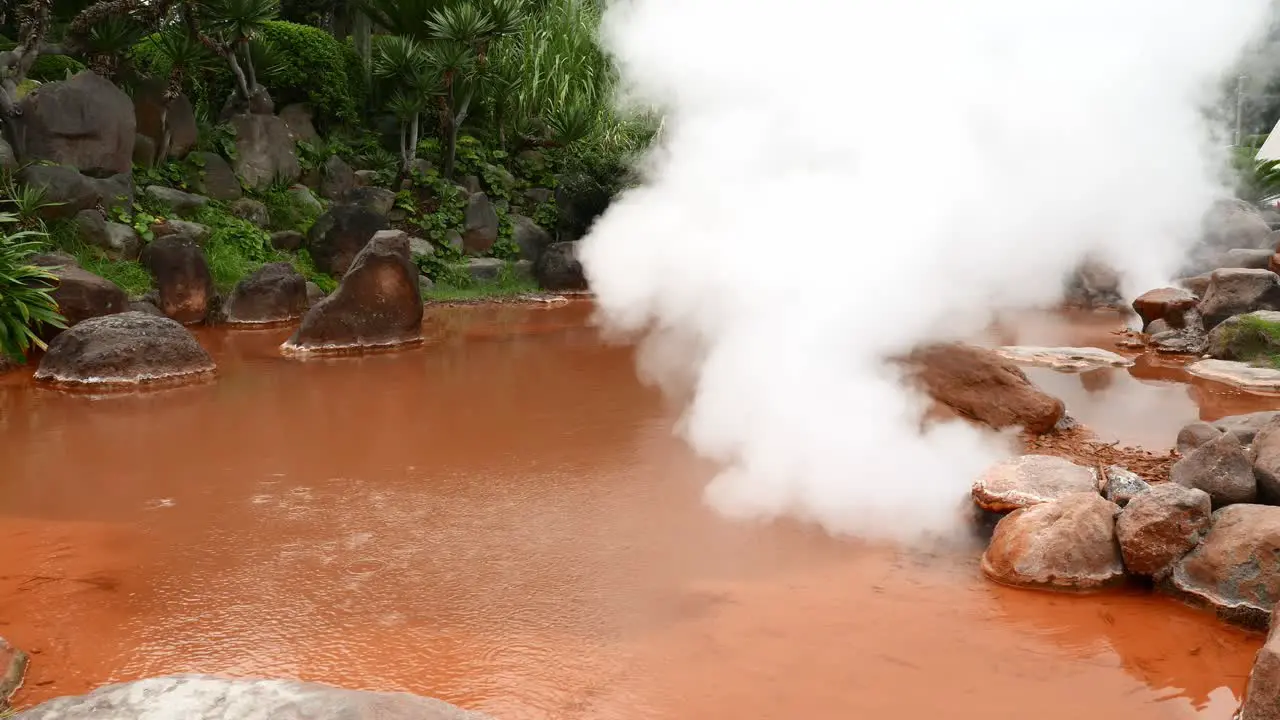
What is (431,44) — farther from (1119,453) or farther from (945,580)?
(945,580)

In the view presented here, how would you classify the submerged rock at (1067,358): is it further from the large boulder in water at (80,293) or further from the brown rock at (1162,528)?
the large boulder in water at (80,293)

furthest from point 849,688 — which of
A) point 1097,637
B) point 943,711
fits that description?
point 1097,637

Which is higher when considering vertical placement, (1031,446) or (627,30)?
(627,30)

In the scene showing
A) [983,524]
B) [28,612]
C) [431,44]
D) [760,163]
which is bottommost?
[28,612]

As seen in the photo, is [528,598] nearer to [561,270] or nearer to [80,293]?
[80,293]

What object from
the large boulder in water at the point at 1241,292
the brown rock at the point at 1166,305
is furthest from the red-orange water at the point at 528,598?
the brown rock at the point at 1166,305

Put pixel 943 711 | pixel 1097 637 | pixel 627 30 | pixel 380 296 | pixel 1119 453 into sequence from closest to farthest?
1. pixel 943 711
2. pixel 1097 637
3. pixel 1119 453
4. pixel 627 30
5. pixel 380 296

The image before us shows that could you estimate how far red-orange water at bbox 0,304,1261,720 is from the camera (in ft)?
10.5

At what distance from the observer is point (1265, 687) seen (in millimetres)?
2725

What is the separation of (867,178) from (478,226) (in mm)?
11916

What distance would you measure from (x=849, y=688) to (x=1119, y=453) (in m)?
3.60

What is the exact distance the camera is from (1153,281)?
14.7 m

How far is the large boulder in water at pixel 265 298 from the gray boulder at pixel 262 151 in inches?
135

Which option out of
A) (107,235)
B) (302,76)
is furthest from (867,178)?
(302,76)
